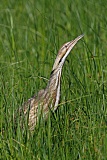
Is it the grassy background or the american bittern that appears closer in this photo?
the grassy background

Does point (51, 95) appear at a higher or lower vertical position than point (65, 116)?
higher

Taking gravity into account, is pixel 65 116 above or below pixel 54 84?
below

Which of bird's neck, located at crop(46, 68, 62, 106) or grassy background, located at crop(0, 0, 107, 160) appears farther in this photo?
bird's neck, located at crop(46, 68, 62, 106)

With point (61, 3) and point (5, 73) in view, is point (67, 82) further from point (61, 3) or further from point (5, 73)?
point (61, 3)

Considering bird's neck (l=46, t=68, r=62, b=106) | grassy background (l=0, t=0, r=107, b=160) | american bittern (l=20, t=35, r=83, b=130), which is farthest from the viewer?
bird's neck (l=46, t=68, r=62, b=106)

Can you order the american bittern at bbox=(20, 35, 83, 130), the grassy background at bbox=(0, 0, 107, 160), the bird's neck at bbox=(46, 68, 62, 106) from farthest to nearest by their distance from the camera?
the bird's neck at bbox=(46, 68, 62, 106), the american bittern at bbox=(20, 35, 83, 130), the grassy background at bbox=(0, 0, 107, 160)

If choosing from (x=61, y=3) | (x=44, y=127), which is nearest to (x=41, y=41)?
(x=61, y=3)

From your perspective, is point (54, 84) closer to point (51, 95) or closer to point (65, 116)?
point (51, 95)

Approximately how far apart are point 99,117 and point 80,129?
0.57 feet

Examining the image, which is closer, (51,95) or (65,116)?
(65,116)

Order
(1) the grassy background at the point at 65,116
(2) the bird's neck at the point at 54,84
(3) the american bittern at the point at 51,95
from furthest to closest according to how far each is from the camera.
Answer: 1. (2) the bird's neck at the point at 54,84
2. (3) the american bittern at the point at 51,95
3. (1) the grassy background at the point at 65,116

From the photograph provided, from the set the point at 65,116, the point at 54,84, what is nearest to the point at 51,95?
the point at 54,84

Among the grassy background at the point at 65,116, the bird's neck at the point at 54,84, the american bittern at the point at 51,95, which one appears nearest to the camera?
the grassy background at the point at 65,116

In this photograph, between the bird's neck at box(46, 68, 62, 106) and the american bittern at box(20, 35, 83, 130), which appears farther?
the bird's neck at box(46, 68, 62, 106)
